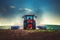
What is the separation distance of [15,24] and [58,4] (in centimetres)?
304

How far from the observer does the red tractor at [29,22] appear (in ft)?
26.1

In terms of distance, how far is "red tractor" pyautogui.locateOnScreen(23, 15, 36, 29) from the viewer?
26.1 ft

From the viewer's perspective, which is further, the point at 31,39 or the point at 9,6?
the point at 9,6

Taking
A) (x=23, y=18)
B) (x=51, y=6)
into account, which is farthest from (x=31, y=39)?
(x=51, y=6)

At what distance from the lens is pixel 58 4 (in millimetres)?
7945

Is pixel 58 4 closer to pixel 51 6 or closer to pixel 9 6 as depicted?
pixel 51 6

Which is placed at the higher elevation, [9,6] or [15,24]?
[9,6]

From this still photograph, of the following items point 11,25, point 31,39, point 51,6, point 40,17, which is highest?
point 51,6

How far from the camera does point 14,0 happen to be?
314 inches

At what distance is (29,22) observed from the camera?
802cm

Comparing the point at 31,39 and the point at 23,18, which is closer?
the point at 31,39

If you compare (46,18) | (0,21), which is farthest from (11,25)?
(46,18)

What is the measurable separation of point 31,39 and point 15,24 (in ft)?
10.9

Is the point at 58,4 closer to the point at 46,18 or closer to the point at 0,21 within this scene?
the point at 46,18
